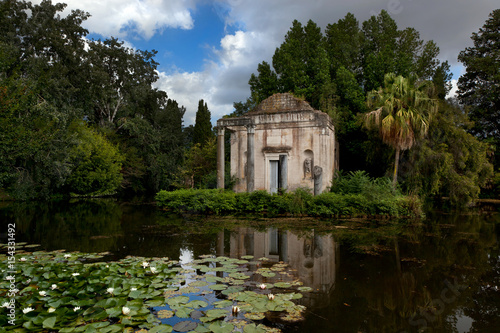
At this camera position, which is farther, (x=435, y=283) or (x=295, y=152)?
(x=295, y=152)

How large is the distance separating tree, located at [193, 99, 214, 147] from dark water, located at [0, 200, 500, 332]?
848 inches

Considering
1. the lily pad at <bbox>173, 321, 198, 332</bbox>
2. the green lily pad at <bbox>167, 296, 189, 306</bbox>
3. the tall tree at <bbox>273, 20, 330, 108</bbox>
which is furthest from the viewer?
the tall tree at <bbox>273, 20, 330, 108</bbox>

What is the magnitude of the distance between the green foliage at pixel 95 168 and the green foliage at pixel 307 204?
15.1 meters

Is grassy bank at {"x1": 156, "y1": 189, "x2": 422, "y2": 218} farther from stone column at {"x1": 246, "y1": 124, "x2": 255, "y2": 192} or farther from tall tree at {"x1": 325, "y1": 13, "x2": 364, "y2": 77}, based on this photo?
tall tree at {"x1": 325, "y1": 13, "x2": 364, "y2": 77}

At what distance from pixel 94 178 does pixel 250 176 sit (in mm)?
17931

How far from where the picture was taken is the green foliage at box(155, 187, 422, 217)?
14.5 metres

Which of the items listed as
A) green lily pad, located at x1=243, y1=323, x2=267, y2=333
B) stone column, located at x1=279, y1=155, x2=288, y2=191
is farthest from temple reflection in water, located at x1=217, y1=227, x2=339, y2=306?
stone column, located at x1=279, y1=155, x2=288, y2=191

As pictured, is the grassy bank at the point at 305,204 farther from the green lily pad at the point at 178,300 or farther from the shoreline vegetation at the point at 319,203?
the green lily pad at the point at 178,300

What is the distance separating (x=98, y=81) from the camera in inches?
1120

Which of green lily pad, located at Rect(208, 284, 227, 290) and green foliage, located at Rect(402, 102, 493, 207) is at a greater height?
green foliage, located at Rect(402, 102, 493, 207)

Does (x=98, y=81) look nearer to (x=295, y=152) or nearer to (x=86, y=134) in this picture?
(x=86, y=134)

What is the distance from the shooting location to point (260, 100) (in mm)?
27562

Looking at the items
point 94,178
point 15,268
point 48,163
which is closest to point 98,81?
point 94,178

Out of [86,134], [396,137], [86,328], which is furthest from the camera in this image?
[86,134]
